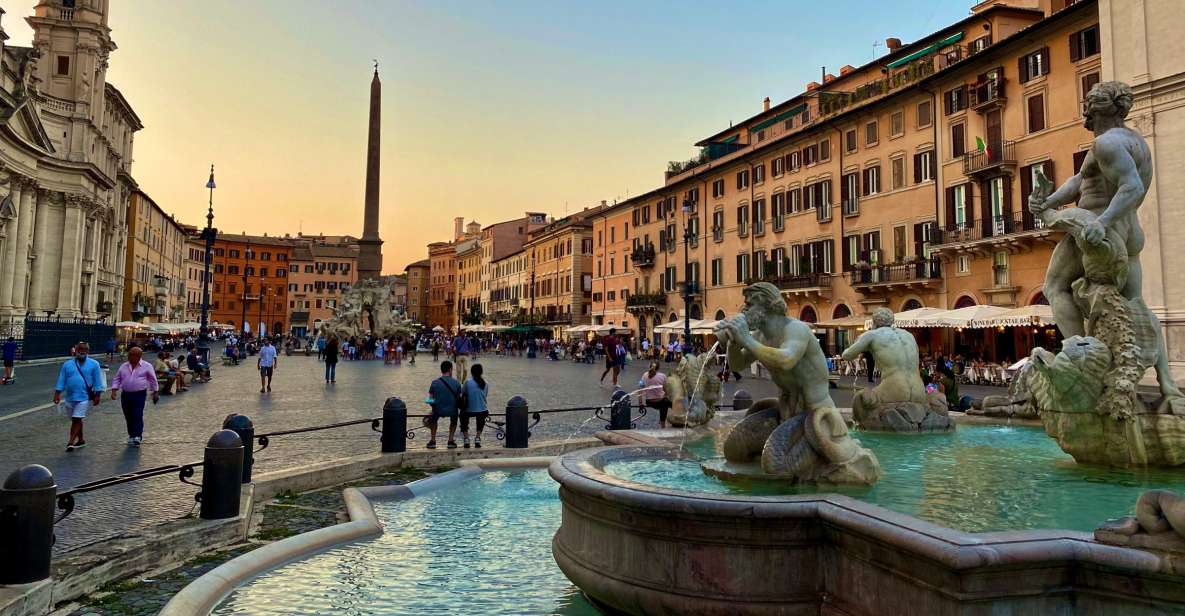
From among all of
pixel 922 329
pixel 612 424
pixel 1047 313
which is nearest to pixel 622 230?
pixel 922 329

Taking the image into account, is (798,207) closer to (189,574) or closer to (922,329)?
(922,329)

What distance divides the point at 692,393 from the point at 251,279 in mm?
111294

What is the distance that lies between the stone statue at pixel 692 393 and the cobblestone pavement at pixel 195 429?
2085 mm

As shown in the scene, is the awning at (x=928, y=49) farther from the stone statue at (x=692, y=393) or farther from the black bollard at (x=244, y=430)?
the black bollard at (x=244, y=430)

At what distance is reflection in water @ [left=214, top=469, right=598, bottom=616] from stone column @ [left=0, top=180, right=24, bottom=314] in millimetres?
44336

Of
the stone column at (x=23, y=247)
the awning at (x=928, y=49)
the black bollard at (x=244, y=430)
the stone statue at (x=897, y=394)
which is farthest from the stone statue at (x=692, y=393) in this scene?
the stone column at (x=23, y=247)

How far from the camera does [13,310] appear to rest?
3894cm

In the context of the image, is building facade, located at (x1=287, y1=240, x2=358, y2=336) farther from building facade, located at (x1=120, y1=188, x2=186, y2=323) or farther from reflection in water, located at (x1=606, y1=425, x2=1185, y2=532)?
reflection in water, located at (x1=606, y1=425, x2=1185, y2=532)

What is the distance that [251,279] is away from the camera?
10694cm

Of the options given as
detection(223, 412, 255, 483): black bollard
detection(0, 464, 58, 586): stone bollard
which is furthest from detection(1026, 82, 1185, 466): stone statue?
detection(223, 412, 255, 483): black bollard

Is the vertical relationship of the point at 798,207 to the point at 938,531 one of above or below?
above

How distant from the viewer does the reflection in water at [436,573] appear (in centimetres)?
433

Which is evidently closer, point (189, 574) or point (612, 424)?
point (189, 574)

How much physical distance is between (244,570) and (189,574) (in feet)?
1.83
